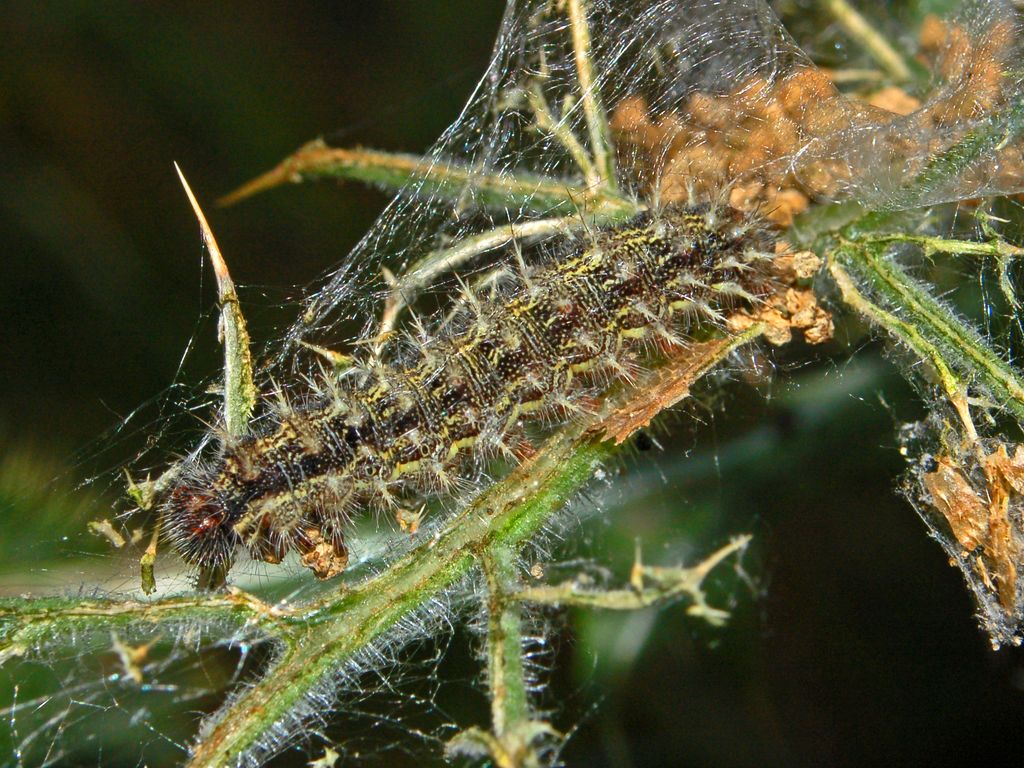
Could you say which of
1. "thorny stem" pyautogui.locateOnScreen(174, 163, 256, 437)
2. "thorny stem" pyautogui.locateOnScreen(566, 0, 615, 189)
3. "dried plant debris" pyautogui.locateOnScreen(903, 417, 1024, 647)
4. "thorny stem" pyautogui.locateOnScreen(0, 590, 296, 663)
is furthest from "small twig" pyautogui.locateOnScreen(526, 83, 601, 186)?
"thorny stem" pyautogui.locateOnScreen(0, 590, 296, 663)

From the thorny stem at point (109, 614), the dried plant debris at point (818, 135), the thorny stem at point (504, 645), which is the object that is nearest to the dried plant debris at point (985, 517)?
the dried plant debris at point (818, 135)

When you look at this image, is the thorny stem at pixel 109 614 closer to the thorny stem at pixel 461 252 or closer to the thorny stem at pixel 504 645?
the thorny stem at pixel 504 645

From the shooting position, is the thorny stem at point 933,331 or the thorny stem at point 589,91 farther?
the thorny stem at point 589,91

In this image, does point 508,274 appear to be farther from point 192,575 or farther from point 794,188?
point 192,575

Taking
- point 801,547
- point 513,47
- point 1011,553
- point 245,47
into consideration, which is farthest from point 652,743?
point 245,47

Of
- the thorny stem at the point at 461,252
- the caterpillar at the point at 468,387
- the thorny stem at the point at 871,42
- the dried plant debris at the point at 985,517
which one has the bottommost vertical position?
the dried plant debris at the point at 985,517

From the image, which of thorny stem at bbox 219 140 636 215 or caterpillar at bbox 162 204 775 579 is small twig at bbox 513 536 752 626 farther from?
thorny stem at bbox 219 140 636 215
